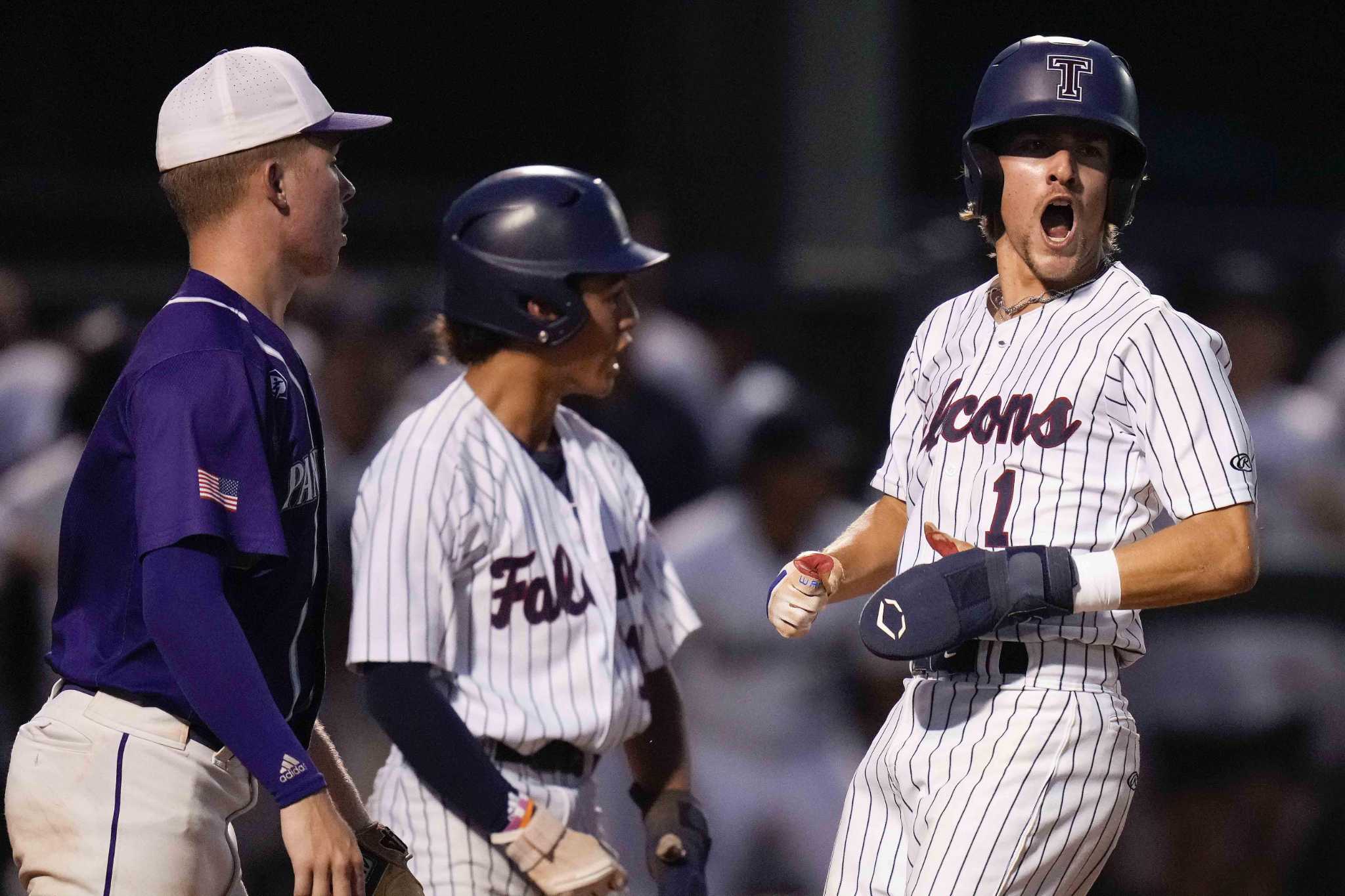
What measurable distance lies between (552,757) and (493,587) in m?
0.34

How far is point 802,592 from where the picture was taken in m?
3.05

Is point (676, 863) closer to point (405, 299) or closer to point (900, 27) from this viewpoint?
point (405, 299)

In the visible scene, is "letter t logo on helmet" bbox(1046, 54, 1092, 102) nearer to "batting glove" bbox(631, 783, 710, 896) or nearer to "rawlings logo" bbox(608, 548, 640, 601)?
"rawlings logo" bbox(608, 548, 640, 601)

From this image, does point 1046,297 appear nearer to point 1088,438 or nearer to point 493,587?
point 1088,438

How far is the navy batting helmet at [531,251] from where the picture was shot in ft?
11.6

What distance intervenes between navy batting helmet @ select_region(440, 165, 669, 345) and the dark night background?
1.64 feet

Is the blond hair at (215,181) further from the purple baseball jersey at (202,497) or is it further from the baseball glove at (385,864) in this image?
the baseball glove at (385,864)

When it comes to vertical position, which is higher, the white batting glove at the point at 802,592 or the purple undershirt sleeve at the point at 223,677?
the purple undershirt sleeve at the point at 223,677

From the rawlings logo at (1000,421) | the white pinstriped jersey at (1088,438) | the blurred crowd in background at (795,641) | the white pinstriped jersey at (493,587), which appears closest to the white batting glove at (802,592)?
the white pinstriped jersey at (1088,438)

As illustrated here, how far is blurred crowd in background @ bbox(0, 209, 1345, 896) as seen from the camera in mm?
5977

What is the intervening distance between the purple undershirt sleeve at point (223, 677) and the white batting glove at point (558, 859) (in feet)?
2.47

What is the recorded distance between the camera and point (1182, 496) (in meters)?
2.80

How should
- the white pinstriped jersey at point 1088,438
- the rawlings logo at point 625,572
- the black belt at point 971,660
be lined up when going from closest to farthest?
the white pinstriped jersey at point 1088,438 < the black belt at point 971,660 < the rawlings logo at point 625,572

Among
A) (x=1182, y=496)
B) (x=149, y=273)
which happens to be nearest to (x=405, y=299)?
(x=149, y=273)
